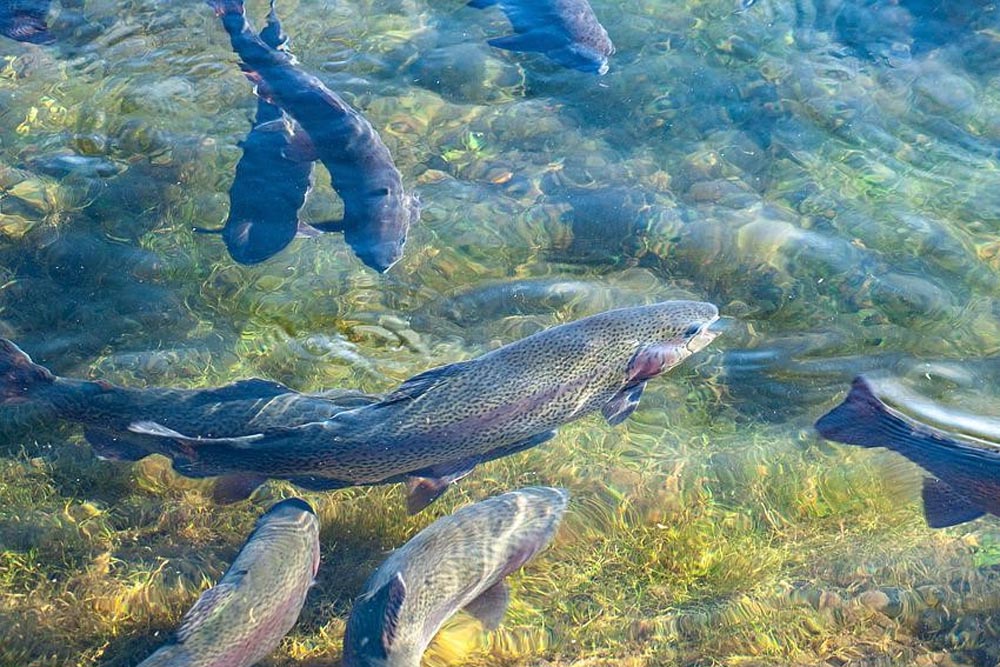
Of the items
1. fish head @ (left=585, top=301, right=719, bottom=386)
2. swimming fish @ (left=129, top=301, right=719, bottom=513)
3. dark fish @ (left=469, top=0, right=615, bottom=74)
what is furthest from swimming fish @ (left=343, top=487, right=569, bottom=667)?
dark fish @ (left=469, top=0, right=615, bottom=74)

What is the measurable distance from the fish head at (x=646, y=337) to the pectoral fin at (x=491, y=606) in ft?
4.64

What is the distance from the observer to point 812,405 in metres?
5.69

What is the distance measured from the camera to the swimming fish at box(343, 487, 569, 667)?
4.08m

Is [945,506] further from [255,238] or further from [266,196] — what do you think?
[266,196]

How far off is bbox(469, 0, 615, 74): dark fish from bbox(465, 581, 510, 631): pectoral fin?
4748 millimetres

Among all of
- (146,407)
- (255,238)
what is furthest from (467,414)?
(255,238)

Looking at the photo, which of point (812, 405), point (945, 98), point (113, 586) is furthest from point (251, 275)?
point (945, 98)

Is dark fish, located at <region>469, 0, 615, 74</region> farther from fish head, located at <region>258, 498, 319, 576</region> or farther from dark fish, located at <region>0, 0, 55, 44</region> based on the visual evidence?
fish head, located at <region>258, 498, 319, 576</region>

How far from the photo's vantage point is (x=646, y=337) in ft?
17.0

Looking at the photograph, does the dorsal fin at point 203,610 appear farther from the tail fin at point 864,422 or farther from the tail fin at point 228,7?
the tail fin at point 228,7

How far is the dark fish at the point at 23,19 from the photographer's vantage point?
760 cm

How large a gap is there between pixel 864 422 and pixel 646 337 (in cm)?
132

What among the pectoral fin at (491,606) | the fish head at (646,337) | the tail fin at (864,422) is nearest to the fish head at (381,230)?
the fish head at (646,337)

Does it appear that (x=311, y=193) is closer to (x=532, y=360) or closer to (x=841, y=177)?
(x=532, y=360)
